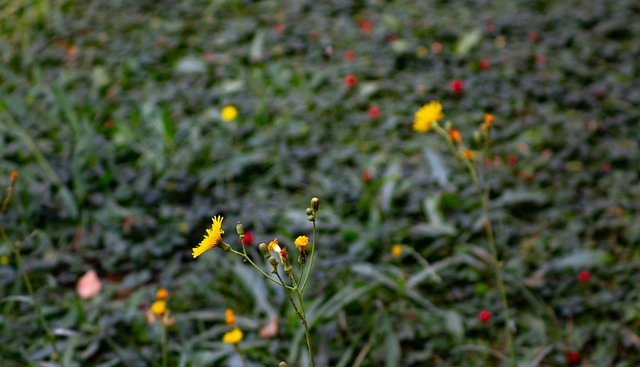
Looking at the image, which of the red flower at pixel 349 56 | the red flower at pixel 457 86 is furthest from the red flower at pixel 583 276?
the red flower at pixel 349 56

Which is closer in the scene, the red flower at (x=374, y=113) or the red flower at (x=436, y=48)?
the red flower at (x=374, y=113)

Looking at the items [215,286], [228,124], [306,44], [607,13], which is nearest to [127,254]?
[215,286]

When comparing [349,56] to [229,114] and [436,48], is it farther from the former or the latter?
[229,114]

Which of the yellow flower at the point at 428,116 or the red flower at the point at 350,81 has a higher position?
the yellow flower at the point at 428,116

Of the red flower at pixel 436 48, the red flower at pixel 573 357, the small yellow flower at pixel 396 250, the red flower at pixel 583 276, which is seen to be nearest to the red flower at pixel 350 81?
the red flower at pixel 436 48

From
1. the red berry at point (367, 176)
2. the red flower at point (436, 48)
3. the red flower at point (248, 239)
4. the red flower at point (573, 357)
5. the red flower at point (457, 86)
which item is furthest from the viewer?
the red flower at point (436, 48)

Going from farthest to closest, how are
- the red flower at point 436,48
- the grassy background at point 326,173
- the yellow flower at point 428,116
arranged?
the red flower at point 436,48
the grassy background at point 326,173
the yellow flower at point 428,116

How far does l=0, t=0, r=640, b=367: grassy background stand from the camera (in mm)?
2051

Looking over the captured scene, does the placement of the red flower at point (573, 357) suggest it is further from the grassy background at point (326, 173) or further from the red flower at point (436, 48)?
the red flower at point (436, 48)

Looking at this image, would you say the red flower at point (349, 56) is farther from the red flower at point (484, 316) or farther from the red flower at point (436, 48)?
the red flower at point (484, 316)

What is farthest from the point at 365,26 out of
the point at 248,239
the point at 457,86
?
the point at 248,239

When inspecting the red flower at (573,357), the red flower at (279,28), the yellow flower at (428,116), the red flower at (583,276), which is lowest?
the red flower at (573,357)

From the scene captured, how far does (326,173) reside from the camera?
8.83ft

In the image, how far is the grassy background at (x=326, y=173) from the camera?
80.7 inches
